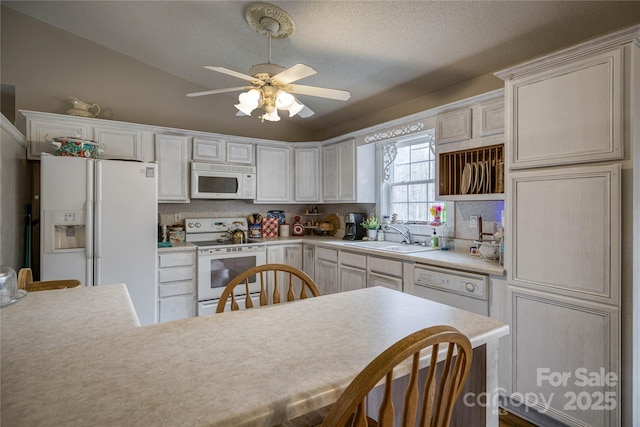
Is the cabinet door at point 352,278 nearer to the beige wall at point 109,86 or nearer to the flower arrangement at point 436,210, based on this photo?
the flower arrangement at point 436,210

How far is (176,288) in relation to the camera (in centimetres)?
329

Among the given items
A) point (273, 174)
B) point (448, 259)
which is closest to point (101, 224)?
point (273, 174)

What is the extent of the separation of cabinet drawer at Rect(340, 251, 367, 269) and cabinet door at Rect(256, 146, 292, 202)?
1329 mm

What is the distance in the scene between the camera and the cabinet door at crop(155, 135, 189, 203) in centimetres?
346

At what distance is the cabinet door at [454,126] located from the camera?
2.52 m

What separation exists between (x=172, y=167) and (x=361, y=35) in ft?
7.95

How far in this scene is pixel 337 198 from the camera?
402 centimetres

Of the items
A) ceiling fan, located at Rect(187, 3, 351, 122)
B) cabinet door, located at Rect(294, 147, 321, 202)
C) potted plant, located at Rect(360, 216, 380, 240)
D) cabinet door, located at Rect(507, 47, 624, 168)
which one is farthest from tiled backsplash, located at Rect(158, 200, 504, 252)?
ceiling fan, located at Rect(187, 3, 351, 122)

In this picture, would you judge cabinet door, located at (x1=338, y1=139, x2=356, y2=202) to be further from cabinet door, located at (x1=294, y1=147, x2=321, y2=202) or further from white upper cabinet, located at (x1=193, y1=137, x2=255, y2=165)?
white upper cabinet, located at (x1=193, y1=137, x2=255, y2=165)

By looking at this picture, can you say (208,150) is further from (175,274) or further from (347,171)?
(347,171)

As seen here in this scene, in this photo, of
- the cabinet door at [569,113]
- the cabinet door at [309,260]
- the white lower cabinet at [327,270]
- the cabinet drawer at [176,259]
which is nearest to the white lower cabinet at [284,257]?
the cabinet door at [309,260]

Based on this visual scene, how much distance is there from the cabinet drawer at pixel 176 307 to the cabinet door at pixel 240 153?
1698 millimetres

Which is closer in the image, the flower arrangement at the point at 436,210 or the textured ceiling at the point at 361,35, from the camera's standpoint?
the textured ceiling at the point at 361,35

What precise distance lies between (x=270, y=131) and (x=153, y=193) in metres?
2.02
